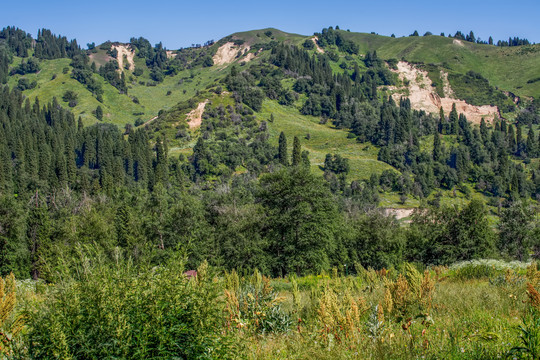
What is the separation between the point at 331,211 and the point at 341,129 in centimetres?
13450

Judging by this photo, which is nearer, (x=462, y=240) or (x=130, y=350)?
(x=130, y=350)

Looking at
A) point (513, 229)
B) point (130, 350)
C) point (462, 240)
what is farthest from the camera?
point (513, 229)

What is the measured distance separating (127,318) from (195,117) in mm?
156223

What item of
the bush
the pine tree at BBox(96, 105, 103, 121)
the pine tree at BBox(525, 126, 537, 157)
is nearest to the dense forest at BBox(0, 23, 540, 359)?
the bush

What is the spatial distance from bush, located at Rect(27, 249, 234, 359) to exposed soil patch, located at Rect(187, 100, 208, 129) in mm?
152078

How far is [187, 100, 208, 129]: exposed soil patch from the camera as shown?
155000 millimetres

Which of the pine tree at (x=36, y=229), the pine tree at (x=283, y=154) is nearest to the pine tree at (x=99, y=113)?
the pine tree at (x=283, y=154)

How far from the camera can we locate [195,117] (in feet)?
516

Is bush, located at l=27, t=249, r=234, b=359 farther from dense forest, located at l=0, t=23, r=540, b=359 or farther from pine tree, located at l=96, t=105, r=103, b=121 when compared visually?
pine tree, located at l=96, t=105, r=103, b=121

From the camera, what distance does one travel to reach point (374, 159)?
142m

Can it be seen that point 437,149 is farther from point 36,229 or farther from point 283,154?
point 36,229

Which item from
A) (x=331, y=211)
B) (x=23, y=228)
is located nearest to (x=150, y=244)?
(x=331, y=211)

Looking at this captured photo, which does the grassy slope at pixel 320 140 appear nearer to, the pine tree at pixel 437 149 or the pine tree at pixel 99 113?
the pine tree at pixel 437 149

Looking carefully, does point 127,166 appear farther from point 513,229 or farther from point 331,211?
point 513,229
